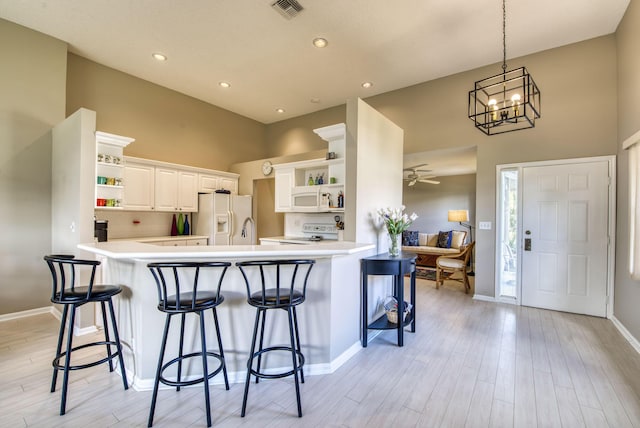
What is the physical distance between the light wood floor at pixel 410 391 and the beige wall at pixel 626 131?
449 millimetres

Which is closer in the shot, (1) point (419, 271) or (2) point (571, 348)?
(2) point (571, 348)

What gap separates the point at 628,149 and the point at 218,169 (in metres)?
6.41

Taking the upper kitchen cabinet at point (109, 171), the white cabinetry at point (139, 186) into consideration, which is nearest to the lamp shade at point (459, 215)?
A: the white cabinetry at point (139, 186)

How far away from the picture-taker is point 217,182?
588 centimetres

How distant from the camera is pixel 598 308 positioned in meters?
3.75

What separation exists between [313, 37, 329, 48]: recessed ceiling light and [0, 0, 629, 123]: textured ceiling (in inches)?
2.7

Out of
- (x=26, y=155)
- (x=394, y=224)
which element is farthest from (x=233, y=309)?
(x=26, y=155)

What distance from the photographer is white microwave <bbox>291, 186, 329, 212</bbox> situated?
481 centimetres

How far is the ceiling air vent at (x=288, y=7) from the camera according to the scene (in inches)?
127

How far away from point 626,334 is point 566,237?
1.27 meters

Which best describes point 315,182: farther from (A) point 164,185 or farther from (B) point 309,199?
(A) point 164,185

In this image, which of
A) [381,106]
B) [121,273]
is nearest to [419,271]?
[381,106]

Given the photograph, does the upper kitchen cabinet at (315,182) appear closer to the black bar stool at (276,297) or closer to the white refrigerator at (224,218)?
the white refrigerator at (224,218)

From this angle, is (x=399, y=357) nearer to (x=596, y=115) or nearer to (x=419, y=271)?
(x=596, y=115)
